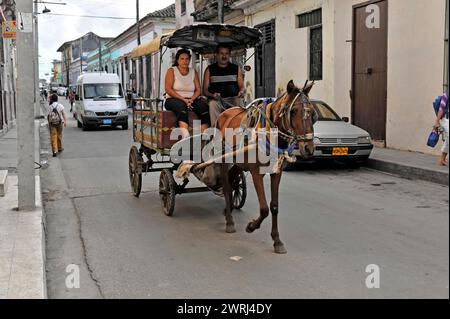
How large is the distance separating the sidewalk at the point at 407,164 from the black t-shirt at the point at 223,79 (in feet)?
14.3

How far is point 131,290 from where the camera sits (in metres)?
4.79

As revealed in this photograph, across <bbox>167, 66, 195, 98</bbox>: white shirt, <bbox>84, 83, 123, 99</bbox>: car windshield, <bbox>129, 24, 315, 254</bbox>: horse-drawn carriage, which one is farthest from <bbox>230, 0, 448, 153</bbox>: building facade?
<bbox>84, 83, 123, 99</bbox>: car windshield

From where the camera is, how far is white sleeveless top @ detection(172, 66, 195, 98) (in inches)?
307

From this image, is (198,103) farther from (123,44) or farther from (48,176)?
(123,44)

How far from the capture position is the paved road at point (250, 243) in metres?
4.62

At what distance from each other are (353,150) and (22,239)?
7.65 m

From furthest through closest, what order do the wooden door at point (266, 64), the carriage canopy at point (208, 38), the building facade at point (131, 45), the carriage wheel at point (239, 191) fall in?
the building facade at point (131, 45), the wooden door at point (266, 64), the carriage canopy at point (208, 38), the carriage wheel at point (239, 191)

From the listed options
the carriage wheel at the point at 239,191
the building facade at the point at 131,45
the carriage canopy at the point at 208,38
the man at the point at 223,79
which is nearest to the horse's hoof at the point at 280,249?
the carriage wheel at the point at 239,191

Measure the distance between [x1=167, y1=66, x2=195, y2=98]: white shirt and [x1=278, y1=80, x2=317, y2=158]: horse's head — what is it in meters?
2.62

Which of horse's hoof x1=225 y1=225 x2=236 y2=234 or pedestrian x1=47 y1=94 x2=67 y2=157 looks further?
pedestrian x1=47 y1=94 x2=67 y2=157

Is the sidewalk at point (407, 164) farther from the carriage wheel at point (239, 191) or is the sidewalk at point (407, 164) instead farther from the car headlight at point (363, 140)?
the carriage wheel at point (239, 191)

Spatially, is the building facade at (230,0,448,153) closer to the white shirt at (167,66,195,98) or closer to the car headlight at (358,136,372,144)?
the car headlight at (358,136,372,144)

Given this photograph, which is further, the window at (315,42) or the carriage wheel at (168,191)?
the window at (315,42)
